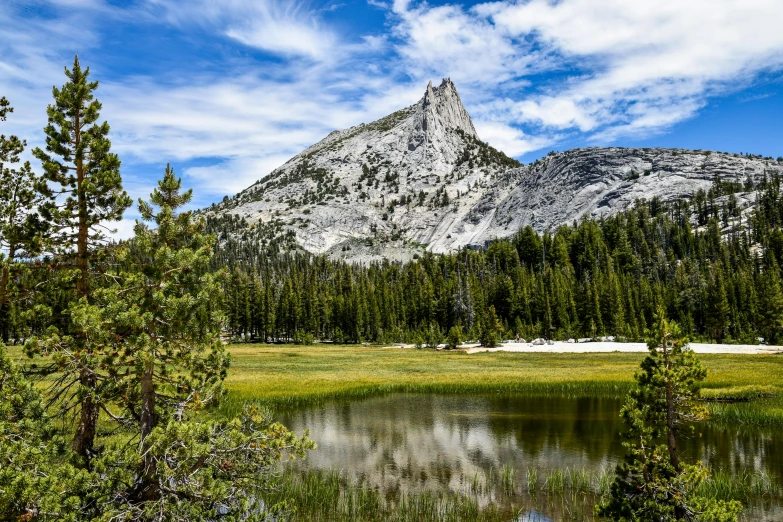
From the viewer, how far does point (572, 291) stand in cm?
11000

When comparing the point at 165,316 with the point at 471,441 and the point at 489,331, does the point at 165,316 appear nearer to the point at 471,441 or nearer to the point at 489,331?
the point at 471,441

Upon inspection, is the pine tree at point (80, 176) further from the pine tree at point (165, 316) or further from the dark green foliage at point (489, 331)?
the dark green foliage at point (489, 331)

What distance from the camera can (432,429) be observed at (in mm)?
29203

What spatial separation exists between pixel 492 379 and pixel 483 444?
22.2m

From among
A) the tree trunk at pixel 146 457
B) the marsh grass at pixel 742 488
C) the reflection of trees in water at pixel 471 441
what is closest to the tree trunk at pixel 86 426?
the tree trunk at pixel 146 457

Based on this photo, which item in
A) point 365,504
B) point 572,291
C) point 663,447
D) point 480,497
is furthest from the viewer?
point 572,291

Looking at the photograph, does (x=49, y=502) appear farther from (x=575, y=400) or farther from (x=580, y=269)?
(x=580, y=269)

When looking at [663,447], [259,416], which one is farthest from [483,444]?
[259,416]

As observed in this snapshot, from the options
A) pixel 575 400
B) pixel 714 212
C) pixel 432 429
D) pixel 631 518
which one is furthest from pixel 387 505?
pixel 714 212

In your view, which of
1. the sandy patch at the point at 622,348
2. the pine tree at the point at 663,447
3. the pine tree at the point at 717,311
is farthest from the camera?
the pine tree at the point at 717,311

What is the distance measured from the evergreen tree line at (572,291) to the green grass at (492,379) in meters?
30.4

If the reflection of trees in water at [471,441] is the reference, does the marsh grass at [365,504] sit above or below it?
above

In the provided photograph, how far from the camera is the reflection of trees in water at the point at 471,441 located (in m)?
21.0

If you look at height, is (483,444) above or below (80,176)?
below
